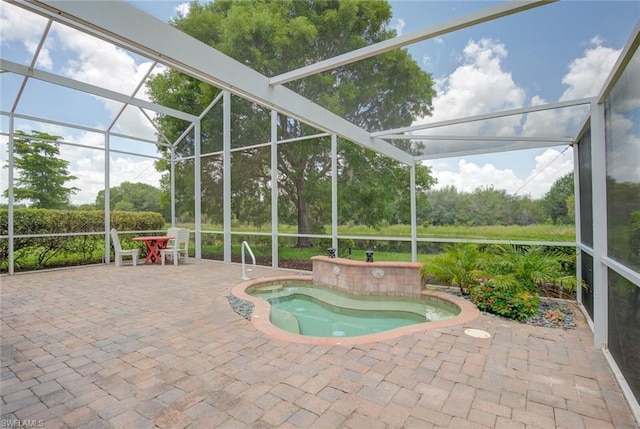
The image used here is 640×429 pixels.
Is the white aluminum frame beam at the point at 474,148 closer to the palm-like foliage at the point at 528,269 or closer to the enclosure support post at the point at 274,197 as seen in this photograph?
the palm-like foliage at the point at 528,269

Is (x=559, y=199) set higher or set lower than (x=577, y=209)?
higher

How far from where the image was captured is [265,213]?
8.59 metres

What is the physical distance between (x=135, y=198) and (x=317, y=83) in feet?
23.7

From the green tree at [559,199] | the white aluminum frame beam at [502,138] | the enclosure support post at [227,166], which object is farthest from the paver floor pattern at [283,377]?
the enclosure support post at [227,166]

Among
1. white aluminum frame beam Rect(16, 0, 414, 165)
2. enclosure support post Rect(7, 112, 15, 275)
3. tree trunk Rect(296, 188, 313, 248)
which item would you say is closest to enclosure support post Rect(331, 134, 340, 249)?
tree trunk Rect(296, 188, 313, 248)

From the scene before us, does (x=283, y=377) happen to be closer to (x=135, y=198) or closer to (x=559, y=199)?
(x=559, y=199)

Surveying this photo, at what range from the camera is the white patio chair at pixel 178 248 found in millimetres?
8977

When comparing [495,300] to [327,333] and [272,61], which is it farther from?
[272,61]

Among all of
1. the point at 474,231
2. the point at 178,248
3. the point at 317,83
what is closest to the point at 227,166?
the point at 178,248

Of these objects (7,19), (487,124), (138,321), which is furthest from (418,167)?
(7,19)

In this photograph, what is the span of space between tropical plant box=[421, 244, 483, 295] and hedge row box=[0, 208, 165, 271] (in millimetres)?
9456

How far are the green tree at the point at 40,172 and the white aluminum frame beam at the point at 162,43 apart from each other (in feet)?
24.4

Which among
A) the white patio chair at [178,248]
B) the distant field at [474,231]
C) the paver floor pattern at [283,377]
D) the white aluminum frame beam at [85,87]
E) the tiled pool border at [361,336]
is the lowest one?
the paver floor pattern at [283,377]

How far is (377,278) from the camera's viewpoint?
582 cm
